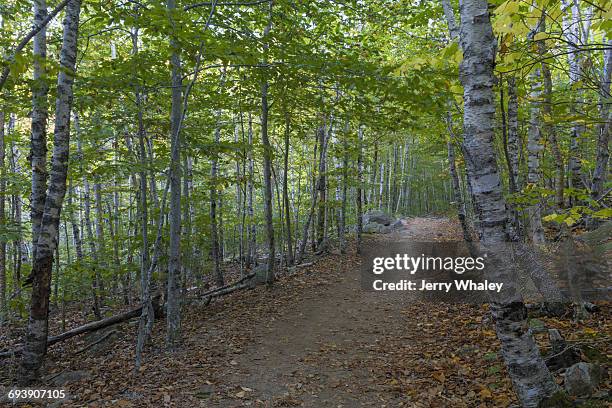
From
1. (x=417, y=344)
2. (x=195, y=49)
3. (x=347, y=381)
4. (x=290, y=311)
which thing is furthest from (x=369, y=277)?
(x=195, y=49)

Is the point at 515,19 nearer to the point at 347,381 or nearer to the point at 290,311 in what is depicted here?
the point at 347,381

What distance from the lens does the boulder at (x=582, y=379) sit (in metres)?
3.59

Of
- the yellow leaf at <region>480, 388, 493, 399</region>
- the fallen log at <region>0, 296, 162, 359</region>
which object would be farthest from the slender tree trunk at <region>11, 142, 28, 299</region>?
the yellow leaf at <region>480, 388, 493, 399</region>

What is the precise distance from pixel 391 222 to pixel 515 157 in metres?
18.5

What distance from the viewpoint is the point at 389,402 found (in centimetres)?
474

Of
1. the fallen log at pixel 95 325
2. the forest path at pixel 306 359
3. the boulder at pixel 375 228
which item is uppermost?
the boulder at pixel 375 228

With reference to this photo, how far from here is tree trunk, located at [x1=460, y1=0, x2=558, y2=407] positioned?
3330 millimetres

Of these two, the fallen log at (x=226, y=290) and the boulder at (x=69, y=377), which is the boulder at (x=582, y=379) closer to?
the boulder at (x=69, y=377)

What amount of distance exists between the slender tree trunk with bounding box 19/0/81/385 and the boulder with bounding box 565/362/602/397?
684 cm

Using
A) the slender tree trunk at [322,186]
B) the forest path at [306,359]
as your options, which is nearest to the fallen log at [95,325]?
the forest path at [306,359]

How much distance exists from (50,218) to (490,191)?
19.7ft

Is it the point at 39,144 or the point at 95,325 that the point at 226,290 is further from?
the point at 39,144

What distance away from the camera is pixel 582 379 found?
3.67 metres

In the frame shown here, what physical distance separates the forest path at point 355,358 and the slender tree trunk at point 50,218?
2.98 meters
